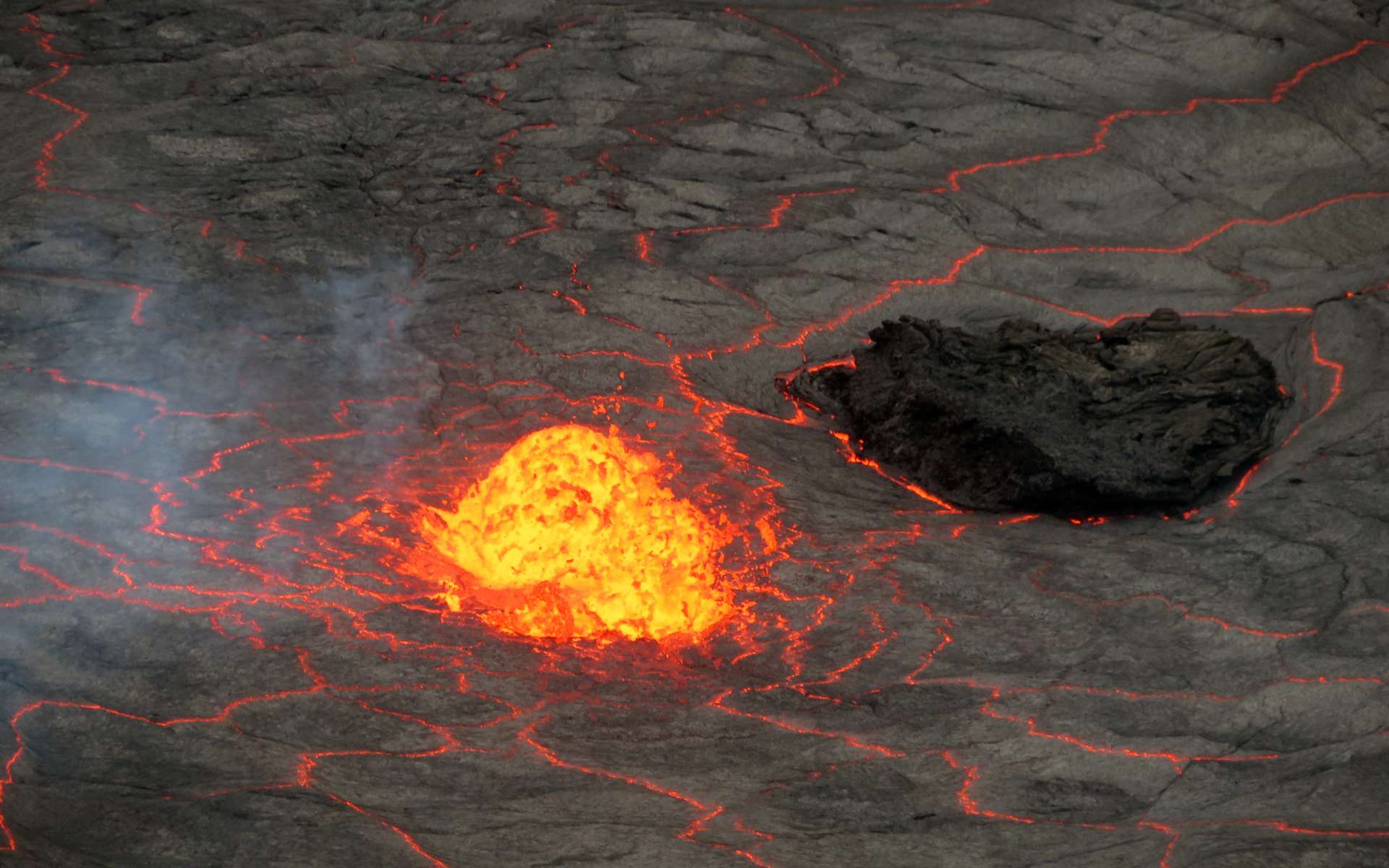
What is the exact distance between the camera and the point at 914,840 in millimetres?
2896

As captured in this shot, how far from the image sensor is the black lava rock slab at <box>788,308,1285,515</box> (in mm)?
4016

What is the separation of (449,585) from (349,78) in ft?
8.25

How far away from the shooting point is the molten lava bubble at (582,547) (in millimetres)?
3447

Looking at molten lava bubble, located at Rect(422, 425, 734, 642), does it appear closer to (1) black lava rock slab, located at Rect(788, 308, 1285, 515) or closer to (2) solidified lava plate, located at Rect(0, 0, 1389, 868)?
(2) solidified lava plate, located at Rect(0, 0, 1389, 868)

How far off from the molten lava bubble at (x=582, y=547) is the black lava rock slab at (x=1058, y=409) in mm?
779

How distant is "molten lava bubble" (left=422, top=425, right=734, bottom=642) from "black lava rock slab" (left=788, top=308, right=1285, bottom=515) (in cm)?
78

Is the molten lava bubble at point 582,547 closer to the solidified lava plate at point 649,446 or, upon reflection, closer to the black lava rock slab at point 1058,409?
the solidified lava plate at point 649,446

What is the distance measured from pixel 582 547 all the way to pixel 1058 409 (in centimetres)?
157

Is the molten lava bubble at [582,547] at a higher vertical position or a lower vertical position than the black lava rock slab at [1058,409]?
lower

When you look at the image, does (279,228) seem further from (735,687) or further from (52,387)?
(735,687)

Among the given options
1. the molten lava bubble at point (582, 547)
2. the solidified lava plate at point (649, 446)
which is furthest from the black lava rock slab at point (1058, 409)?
the molten lava bubble at point (582, 547)

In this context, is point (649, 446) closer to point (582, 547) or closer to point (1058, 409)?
point (582, 547)

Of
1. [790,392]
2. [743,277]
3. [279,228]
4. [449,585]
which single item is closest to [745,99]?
[743,277]

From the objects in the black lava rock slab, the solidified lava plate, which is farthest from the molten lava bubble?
the black lava rock slab
